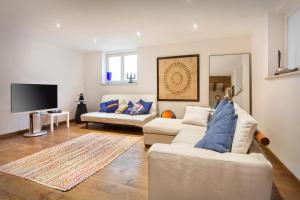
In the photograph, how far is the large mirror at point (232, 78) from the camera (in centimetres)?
409

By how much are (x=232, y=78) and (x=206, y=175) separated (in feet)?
11.5

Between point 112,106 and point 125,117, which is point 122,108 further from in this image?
point 125,117

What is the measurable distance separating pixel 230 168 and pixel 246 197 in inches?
8.2

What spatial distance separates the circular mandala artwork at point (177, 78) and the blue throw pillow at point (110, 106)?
1.51 meters

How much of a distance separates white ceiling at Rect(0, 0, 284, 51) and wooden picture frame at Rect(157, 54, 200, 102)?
56 cm

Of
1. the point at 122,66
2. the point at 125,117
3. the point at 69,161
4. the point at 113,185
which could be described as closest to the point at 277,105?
the point at 113,185

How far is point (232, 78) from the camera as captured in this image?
416cm

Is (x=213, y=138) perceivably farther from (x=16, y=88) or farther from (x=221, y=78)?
(x=16, y=88)

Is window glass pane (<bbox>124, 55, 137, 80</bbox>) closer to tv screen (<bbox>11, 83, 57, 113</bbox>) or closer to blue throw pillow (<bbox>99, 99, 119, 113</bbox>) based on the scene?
blue throw pillow (<bbox>99, 99, 119, 113</bbox>)

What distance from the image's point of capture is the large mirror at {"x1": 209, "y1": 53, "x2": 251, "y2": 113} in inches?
161

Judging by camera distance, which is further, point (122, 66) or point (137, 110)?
point (122, 66)

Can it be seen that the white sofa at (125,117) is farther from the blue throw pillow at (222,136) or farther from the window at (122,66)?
the blue throw pillow at (222,136)

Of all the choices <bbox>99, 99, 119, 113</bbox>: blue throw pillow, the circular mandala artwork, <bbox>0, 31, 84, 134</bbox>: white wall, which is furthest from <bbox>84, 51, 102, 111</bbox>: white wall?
the circular mandala artwork

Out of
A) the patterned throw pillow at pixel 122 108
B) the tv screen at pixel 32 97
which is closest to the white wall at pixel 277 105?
the patterned throw pillow at pixel 122 108
